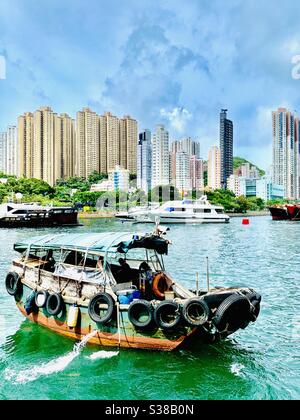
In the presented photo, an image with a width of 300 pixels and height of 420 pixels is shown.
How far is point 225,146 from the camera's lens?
388 ft

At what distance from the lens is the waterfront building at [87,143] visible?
90312 mm

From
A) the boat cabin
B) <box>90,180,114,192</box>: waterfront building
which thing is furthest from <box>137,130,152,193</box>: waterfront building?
the boat cabin

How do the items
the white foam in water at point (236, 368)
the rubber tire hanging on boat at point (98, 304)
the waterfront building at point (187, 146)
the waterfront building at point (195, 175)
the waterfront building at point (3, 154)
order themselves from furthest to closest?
1. the waterfront building at point (187, 146)
2. the waterfront building at point (195, 175)
3. the waterfront building at point (3, 154)
4. the rubber tire hanging on boat at point (98, 304)
5. the white foam in water at point (236, 368)

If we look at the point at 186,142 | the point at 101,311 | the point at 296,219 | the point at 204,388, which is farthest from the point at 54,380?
the point at 186,142

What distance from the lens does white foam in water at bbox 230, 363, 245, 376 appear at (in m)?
7.21

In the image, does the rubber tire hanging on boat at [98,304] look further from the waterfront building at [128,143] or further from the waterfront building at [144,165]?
the waterfront building at [128,143]

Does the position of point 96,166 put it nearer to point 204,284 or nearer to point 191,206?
point 191,206

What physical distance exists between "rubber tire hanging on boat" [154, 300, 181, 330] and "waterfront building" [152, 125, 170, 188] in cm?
8687

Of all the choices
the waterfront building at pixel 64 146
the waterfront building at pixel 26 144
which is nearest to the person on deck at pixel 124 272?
the waterfront building at pixel 26 144

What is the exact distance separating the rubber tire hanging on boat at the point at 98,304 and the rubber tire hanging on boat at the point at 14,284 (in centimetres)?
277

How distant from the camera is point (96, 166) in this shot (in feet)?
315

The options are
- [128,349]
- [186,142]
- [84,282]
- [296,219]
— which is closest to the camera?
[128,349]

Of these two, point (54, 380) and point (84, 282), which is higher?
point (84, 282)
